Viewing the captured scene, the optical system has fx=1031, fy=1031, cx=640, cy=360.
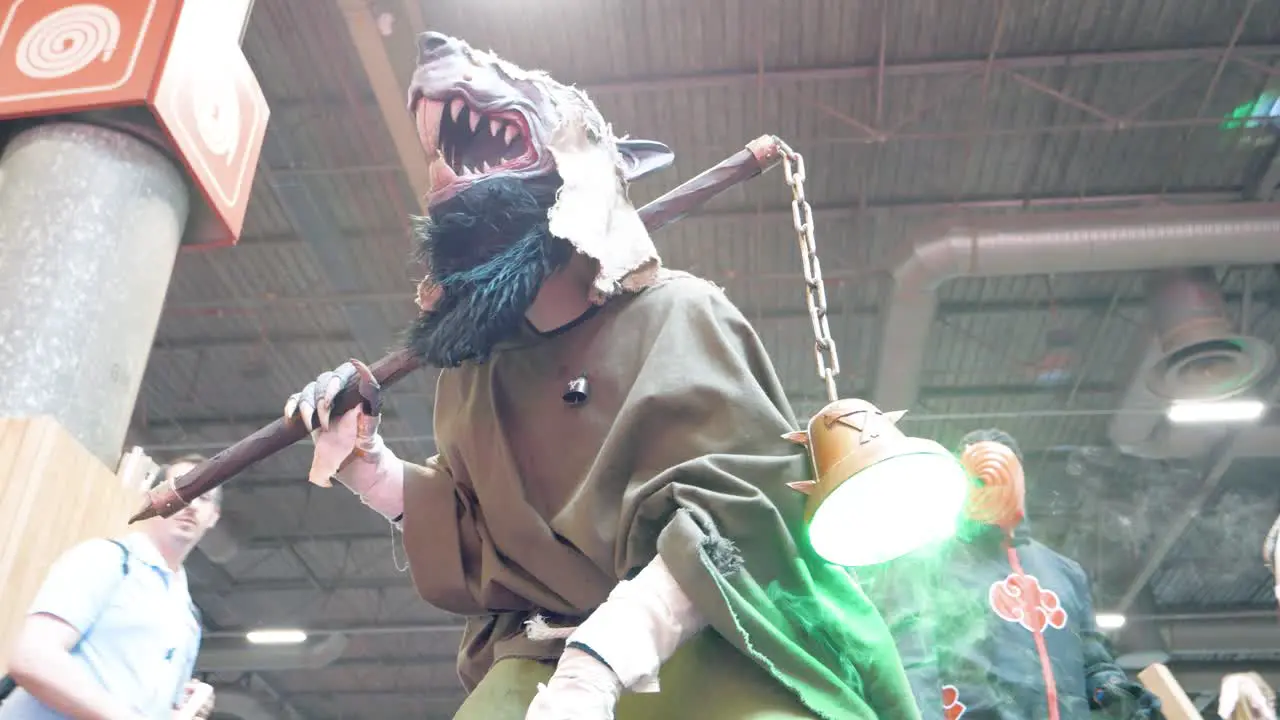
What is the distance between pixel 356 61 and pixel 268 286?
2210 mm

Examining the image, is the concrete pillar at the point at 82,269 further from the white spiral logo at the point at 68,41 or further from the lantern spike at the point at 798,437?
the lantern spike at the point at 798,437

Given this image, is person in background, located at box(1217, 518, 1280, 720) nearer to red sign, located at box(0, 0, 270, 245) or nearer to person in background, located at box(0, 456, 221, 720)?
person in background, located at box(0, 456, 221, 720)

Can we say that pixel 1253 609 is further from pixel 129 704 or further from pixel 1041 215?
pixel 129 704

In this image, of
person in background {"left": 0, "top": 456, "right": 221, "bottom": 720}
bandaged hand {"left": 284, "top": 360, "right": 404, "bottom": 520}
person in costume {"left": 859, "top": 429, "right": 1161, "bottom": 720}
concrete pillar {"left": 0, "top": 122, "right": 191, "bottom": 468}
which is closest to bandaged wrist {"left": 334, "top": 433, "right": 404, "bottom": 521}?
bandaged hand {"left": 284, "top": 360, "right": 404, "bottom": 520}

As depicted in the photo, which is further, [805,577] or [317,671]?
[317,671]

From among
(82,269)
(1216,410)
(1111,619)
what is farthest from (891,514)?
(1111,619)

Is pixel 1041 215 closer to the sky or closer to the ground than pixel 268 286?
closer to the ground

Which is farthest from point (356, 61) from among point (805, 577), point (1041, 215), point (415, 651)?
point (415, 651)

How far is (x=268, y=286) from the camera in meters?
7.11

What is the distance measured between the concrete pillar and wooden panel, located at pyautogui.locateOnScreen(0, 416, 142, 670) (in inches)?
4.1

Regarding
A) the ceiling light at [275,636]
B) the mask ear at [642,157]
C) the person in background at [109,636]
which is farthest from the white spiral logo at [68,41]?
the ceiling light at [275,636]

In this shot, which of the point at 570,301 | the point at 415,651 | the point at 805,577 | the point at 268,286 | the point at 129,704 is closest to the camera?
the point at 805,577

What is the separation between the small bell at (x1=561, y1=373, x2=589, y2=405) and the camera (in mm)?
1289

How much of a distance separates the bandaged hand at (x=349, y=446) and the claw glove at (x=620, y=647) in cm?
50
